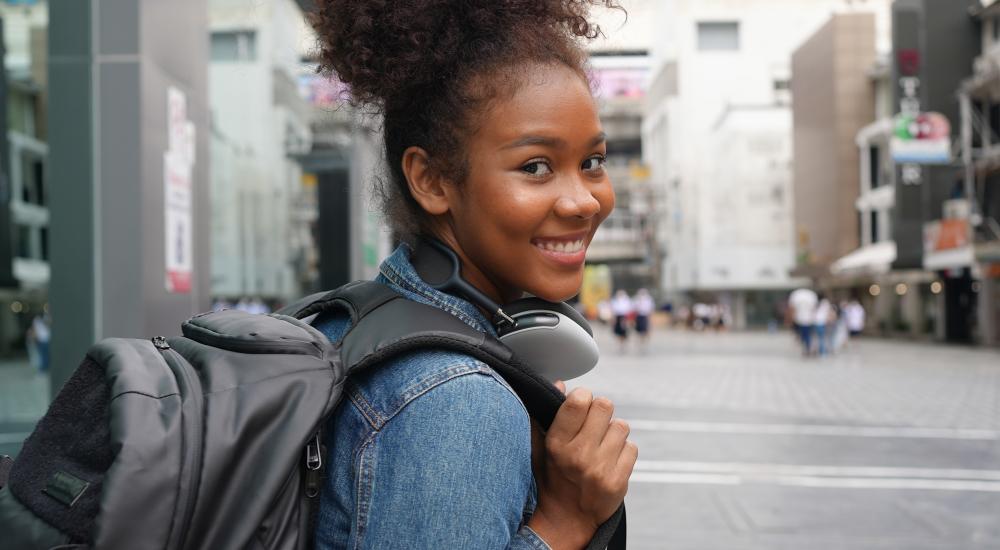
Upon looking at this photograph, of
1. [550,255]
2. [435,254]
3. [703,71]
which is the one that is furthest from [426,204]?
[703,71]

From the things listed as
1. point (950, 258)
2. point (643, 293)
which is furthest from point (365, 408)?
point (950, 258)

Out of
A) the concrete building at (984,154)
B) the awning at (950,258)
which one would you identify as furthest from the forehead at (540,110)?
the concrete building at (984,154)

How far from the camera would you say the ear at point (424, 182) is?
5.39 ft

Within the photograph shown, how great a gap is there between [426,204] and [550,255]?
0.76 feet

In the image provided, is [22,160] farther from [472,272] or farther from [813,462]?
[472,272]

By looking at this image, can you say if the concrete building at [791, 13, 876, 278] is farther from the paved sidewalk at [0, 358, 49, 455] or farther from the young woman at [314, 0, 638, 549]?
the young woman at [314, 0, 638, 549]

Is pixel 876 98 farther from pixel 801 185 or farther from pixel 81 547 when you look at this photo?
pixel 81 547

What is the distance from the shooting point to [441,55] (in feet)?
5.09

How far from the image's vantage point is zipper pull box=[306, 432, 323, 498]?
1.31 m

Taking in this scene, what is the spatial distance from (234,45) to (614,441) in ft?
44.3

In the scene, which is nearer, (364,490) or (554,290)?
(364,490)

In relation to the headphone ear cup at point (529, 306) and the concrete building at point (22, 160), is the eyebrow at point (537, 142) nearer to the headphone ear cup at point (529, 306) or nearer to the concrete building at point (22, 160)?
the headphone ear cup at point (529, 306)

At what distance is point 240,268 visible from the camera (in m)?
15.5

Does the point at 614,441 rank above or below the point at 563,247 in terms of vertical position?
below
